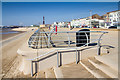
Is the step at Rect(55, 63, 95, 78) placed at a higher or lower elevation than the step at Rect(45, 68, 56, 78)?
higher

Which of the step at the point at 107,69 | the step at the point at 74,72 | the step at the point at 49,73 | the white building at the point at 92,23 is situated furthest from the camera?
the white building at the point at 92,23

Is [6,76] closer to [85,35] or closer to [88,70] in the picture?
[88,70]

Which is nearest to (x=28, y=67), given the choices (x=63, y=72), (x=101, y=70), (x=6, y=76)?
(x=6, y=76)

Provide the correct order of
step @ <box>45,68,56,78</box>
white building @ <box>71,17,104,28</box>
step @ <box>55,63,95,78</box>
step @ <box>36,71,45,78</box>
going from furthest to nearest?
white building @ <box>71,17,104,28</box>, step @ <box>36,71,45,78</box>, step @ <box>45,68,56,78</box>, step @ <box>55,63,95,78</box>

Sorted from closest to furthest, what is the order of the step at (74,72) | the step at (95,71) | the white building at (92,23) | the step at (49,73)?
the step at (95,71)
the step at (74,72)
the step at (49,73)
the white building at (92,23)

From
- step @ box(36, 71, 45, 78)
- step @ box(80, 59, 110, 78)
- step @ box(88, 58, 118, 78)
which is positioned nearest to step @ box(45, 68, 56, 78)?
step @ box(36, 71, 45, 78)

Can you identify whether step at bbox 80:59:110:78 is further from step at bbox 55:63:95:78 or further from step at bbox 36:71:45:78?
step at bbox 36:71:45:78

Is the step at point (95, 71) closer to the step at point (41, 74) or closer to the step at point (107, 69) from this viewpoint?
the step at point (107, 69)

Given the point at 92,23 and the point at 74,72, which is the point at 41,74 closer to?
the point at 74,72

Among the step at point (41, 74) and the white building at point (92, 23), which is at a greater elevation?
the white building at point (92, 23)

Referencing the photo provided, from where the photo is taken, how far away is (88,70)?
14.2ft

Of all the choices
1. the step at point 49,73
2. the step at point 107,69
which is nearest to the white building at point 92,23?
the step at point 49,73

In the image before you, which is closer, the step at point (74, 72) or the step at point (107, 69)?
the step at point (107, 69)

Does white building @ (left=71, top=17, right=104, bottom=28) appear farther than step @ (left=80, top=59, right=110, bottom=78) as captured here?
Yes
